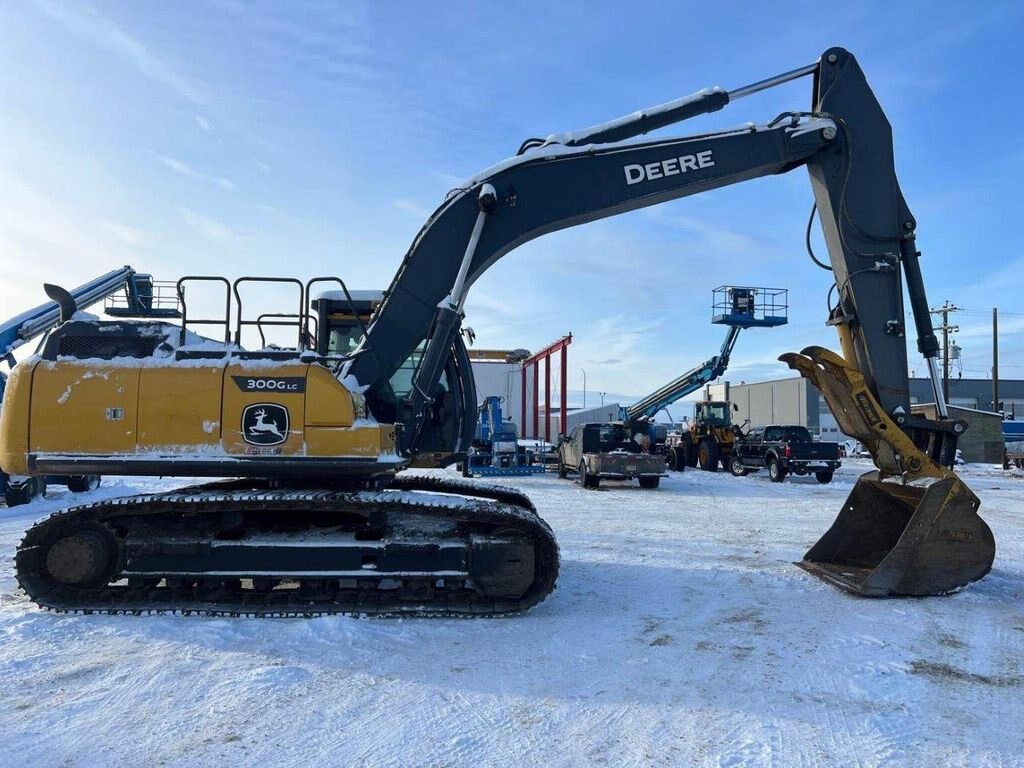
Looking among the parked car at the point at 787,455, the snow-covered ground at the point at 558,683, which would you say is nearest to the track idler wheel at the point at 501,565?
the snow-covered ground at the point at 558,683

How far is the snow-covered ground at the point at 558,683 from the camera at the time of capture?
147 inches

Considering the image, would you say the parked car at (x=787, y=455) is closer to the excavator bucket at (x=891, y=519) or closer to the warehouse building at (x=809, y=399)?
the excavator bucket at (x=891, y=519)

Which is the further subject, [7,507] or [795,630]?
[7,507]

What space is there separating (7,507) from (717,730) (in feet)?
45.3

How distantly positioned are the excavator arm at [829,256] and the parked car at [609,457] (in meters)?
11.3

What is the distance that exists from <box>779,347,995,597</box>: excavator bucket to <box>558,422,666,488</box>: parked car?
10.8 metres

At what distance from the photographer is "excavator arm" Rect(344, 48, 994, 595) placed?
6.62 metres

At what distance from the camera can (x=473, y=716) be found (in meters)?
4.11

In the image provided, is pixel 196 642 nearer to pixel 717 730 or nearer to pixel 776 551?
pixel 717 730

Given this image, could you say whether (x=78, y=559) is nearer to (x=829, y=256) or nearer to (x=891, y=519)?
(x=829, y=256)

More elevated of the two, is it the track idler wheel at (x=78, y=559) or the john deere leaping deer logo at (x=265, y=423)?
the john deere leaping deer logo at (x=265, y=423)

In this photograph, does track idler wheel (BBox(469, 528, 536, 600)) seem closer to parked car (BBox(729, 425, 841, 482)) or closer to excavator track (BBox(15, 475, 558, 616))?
excavator track (BBox(15, 475, 558, 616))

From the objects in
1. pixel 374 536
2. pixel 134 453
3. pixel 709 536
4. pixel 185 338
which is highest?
pixel 185 338

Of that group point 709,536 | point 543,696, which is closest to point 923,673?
point 543,696
